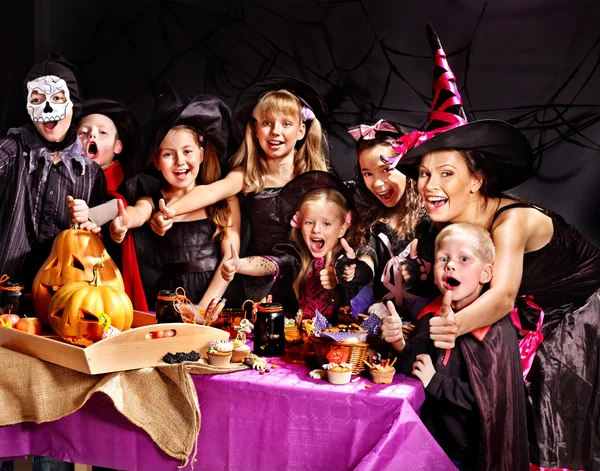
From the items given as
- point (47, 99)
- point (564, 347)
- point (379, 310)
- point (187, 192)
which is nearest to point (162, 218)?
point (187, 192)

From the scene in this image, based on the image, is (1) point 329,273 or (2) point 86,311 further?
(1) point 329,273

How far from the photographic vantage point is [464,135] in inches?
125

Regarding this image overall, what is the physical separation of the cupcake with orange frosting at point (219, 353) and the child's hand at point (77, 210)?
1198 mm

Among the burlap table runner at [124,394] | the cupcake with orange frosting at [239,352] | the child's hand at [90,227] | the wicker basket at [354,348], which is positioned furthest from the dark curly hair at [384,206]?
the child's hand at [90,227]

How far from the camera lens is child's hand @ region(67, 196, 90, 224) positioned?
12.6ft

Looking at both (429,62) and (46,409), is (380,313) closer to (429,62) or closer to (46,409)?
(429,62)

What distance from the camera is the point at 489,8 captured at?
330 cm

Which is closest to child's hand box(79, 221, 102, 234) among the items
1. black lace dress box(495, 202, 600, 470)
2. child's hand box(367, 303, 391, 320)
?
child's hand box(367, 303, 391, 320)

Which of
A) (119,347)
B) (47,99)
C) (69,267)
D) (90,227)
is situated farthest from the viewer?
(47,99)

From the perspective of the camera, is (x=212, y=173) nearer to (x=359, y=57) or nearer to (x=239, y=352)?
(x=359, y=57)

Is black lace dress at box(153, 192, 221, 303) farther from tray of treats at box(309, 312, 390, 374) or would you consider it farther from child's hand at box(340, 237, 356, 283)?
tray of treats at box(309, 312, 390, 374)

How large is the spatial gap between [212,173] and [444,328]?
5.00ft

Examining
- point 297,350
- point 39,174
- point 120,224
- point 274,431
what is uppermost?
point 39,174

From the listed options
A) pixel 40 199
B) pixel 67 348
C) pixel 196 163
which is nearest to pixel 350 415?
pixel 67 348
